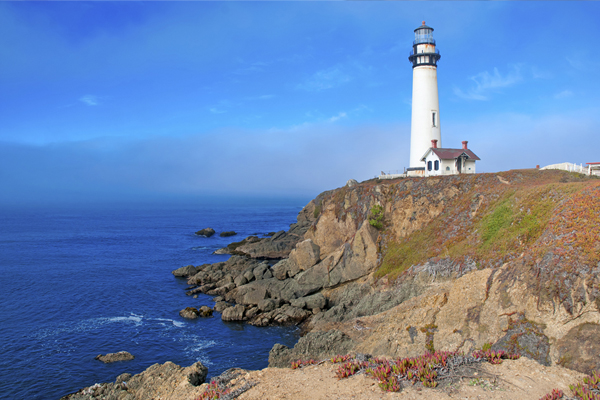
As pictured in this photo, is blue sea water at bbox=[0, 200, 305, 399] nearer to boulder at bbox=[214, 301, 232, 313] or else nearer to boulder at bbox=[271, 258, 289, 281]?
boulder at bbox=[214, 301, 232, 313]

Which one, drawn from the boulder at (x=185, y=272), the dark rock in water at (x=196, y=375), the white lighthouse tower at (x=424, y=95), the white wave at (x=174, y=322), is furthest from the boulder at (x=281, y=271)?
the dark rock in water at (x=196, y=375)

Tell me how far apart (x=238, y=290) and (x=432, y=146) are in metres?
28.6

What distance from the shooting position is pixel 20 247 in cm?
7219

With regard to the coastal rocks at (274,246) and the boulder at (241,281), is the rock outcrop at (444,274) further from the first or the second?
the coastal rocks at (274,246)

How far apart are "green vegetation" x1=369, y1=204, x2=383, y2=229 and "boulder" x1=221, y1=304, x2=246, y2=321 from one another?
15069 millimetres

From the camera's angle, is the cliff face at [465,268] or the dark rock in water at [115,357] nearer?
the cliff face at [465,268]

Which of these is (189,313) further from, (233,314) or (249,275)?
(249,275)

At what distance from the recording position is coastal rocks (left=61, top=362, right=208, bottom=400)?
55.3 feet

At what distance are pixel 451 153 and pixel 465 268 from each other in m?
20.7

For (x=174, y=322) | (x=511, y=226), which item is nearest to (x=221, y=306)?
(x=174, y=322)

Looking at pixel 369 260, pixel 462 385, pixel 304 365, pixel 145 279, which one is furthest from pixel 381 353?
pixel 145 279

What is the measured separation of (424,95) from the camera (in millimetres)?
47406

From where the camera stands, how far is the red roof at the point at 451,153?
4294 cm

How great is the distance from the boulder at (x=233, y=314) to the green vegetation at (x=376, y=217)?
15.1 m
